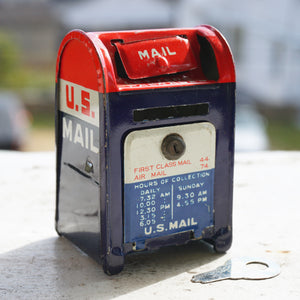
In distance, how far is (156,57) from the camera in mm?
2553

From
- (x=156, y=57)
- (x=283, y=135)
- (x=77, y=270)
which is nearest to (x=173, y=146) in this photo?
(x=156, y=57)

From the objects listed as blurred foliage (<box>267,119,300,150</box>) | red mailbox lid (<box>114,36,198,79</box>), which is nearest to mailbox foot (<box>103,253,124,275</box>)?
red mailbox lid (<box>114,36,198,79</box>)

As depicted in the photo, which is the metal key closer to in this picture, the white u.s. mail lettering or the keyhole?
the keyhole

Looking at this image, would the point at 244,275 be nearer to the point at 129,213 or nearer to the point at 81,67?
the point at 129,213

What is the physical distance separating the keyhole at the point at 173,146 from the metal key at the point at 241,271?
52 cm

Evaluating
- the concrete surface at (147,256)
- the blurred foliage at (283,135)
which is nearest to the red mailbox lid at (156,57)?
the concrete surface at (147,256)

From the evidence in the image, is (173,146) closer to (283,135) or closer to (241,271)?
(241,271)

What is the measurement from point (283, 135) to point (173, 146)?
13205 mm

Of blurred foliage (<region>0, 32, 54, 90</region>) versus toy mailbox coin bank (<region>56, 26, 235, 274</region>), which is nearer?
toy mailbox coin bank (<region>56, 26, 235, 274</region>)

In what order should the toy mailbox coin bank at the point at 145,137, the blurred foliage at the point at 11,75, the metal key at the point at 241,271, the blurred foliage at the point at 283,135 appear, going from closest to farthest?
the toy mailbox coin bank at the point at 145,137 → the metal key at the point at 241,271 → the blurred foliage at the point at 283,135 → the blurred foliage at the point at 11,75

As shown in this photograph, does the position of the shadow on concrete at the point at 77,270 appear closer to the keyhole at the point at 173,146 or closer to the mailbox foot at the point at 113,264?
the mailbox foot at the point at 113,264

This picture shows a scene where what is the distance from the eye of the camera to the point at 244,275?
8.57ft

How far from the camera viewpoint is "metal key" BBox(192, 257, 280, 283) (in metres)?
2.60

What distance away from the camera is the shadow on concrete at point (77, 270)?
2514 mm
